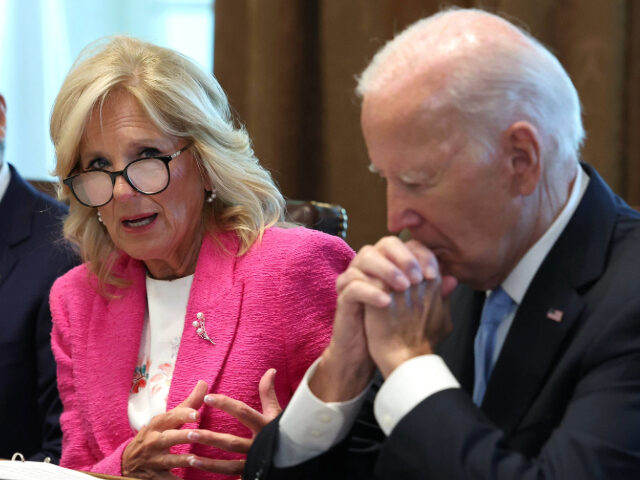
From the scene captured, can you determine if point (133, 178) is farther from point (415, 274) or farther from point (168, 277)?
point (415, 274)

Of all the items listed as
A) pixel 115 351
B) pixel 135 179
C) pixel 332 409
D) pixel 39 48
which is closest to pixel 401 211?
pixel 332 409

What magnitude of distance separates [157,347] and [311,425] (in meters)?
0.71

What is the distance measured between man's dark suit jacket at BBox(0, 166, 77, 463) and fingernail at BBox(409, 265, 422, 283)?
4.22 feet

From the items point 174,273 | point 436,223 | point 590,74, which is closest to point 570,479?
point 436,223

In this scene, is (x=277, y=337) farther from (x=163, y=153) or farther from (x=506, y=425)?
(x=506, y=425)

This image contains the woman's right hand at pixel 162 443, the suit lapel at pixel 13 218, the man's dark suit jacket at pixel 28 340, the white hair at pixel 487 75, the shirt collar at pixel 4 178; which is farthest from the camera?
the shirt collar at pixel 4 178

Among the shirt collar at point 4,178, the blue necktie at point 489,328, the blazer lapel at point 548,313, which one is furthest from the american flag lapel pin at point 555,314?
the shirt collar at point 4,178

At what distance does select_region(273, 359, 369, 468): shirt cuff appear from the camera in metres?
1.46

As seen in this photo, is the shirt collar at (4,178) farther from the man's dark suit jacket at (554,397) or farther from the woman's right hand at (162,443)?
the man's dark suit jacket at (554,397)

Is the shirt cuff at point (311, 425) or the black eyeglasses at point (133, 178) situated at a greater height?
the black eyeglasses at point (133, 178)

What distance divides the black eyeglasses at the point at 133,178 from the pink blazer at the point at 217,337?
0.20 metres

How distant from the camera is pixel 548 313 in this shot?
1.38 meters

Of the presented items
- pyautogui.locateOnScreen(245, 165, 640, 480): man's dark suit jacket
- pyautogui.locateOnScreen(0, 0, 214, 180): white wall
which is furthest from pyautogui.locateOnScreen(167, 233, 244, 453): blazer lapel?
pyautogui.locateOnScreen(0, 0, 214, 180): white wall

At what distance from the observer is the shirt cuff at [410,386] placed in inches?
50.6
